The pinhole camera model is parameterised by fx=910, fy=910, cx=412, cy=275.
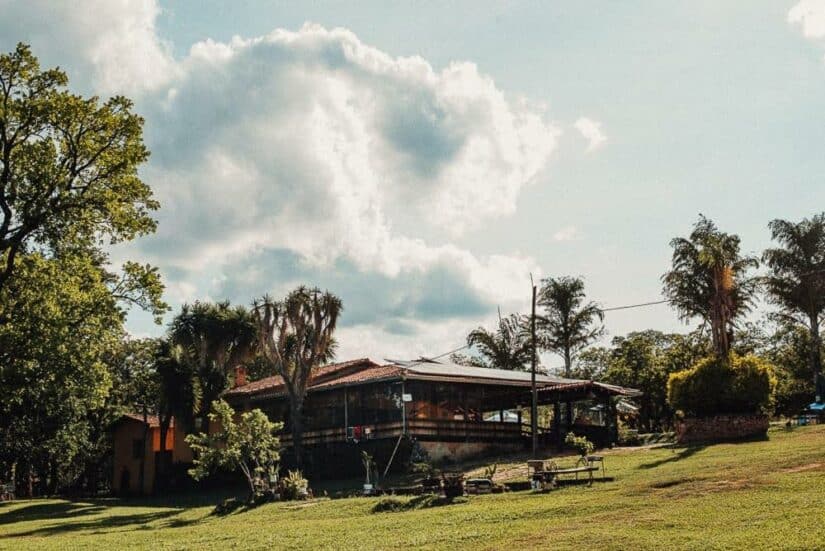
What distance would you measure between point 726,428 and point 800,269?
79.4 feet

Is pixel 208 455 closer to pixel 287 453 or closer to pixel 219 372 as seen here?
pixel 287 453

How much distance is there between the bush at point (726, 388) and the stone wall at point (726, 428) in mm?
353

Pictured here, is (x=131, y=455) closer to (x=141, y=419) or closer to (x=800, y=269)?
(x=141, y=419)

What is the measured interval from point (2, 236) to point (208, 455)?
13252mm

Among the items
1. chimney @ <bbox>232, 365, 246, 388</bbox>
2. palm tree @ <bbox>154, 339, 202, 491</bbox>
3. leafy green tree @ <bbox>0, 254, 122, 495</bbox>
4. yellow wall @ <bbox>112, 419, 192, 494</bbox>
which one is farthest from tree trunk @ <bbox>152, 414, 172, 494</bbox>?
leafy green tree @ <bbox>0, 254, 122, 495</bbox>

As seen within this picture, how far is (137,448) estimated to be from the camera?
60.1 meters

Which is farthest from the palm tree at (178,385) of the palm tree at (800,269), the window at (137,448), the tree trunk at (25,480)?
the palm tree at (800,269)

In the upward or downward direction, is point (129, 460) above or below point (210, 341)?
below

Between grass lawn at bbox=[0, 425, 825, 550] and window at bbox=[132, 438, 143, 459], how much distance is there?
22.9 metres

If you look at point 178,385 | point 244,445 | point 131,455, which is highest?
point 178,385

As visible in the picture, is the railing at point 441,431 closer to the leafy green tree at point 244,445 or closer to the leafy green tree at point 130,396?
the leafy green tree at point 244,445

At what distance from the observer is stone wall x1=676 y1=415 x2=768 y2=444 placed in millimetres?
37469

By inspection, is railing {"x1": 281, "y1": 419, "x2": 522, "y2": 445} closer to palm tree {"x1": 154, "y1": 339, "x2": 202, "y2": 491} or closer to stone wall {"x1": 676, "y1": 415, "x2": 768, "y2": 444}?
palm tree {"x1": 154, "y1": 339, "x2": 202, "y2": 491}

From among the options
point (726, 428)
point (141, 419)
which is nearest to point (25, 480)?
point (141, 419)
